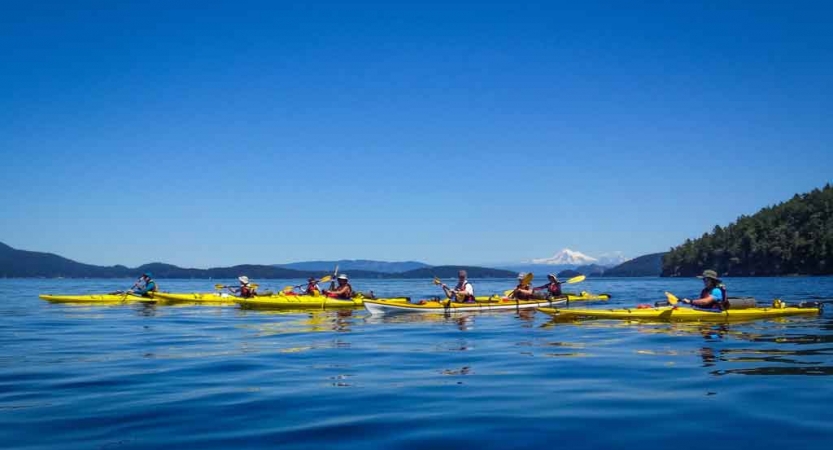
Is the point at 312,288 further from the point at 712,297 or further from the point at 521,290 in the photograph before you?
the point at 712,297

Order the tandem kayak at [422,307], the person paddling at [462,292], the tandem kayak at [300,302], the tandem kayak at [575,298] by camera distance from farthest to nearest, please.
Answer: the tandem kayak at [300,302]
the tandem kayak at [575,298]
the person paddling at [462,292]
the tandem kayak at [422,307]

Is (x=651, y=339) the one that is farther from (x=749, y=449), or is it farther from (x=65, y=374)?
(x=65, y=374)

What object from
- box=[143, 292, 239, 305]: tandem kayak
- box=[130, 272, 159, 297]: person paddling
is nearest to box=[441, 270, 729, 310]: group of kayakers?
box=[143, 292, 239, 305]: tandem kayak

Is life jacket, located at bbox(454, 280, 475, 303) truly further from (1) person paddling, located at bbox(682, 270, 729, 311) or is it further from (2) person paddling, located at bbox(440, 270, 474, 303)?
(1) person paddling, located at bbox(682, 270, 729, 311)

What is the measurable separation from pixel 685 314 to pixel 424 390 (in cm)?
1354

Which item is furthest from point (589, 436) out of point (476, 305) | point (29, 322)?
point (29, 322)

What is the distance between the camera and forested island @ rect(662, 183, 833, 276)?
106 m

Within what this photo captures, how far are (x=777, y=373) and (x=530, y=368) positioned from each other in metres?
4.05

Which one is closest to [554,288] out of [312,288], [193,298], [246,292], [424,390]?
[312,288]

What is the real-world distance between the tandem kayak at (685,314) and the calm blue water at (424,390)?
232cm

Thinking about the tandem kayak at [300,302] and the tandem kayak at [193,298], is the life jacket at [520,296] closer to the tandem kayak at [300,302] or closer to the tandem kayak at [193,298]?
the tandem kayak at [300,302]

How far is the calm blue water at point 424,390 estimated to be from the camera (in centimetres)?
705

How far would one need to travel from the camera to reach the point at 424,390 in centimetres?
969

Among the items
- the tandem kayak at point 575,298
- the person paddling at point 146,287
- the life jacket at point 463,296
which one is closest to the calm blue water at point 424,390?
the life jacket at point 463,296
